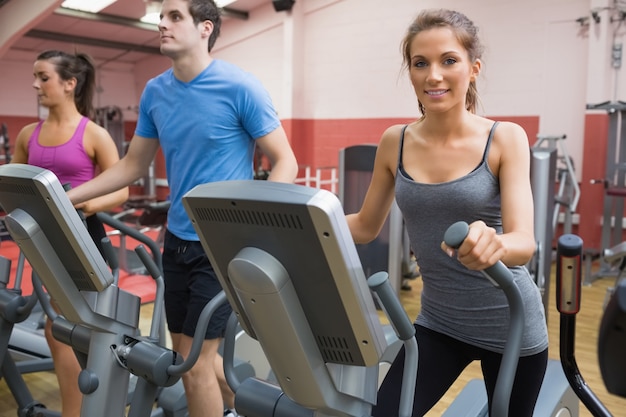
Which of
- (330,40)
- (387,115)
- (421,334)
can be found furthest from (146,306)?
(330,40)

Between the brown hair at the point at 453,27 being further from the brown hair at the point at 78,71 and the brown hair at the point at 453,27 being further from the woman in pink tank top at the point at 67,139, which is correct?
the brown hair at the point at 78,71

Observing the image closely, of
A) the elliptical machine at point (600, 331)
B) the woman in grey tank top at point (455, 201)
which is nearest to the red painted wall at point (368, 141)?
the woman in grey tank top at point (455, 201)

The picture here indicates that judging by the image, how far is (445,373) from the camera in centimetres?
142

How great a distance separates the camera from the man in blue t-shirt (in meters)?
1.86

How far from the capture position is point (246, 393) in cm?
125

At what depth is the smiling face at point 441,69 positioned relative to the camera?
4.18 feet

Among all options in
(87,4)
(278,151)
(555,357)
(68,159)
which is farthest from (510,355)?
(87,4)

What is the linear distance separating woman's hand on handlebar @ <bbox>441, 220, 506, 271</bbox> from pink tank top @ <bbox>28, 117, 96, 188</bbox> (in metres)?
1.91

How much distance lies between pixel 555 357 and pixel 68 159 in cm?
278

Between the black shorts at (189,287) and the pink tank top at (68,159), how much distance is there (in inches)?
26.6

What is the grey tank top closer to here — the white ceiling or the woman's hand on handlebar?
the woman's hand on handlebar

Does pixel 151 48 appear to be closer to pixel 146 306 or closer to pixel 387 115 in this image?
pixel 387 115

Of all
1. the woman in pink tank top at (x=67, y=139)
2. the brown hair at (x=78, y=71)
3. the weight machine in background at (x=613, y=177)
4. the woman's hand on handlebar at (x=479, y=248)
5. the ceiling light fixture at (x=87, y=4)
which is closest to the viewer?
the woman's hand on handlebar at (x=479, y=248)

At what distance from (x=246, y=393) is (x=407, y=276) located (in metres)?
3.74
